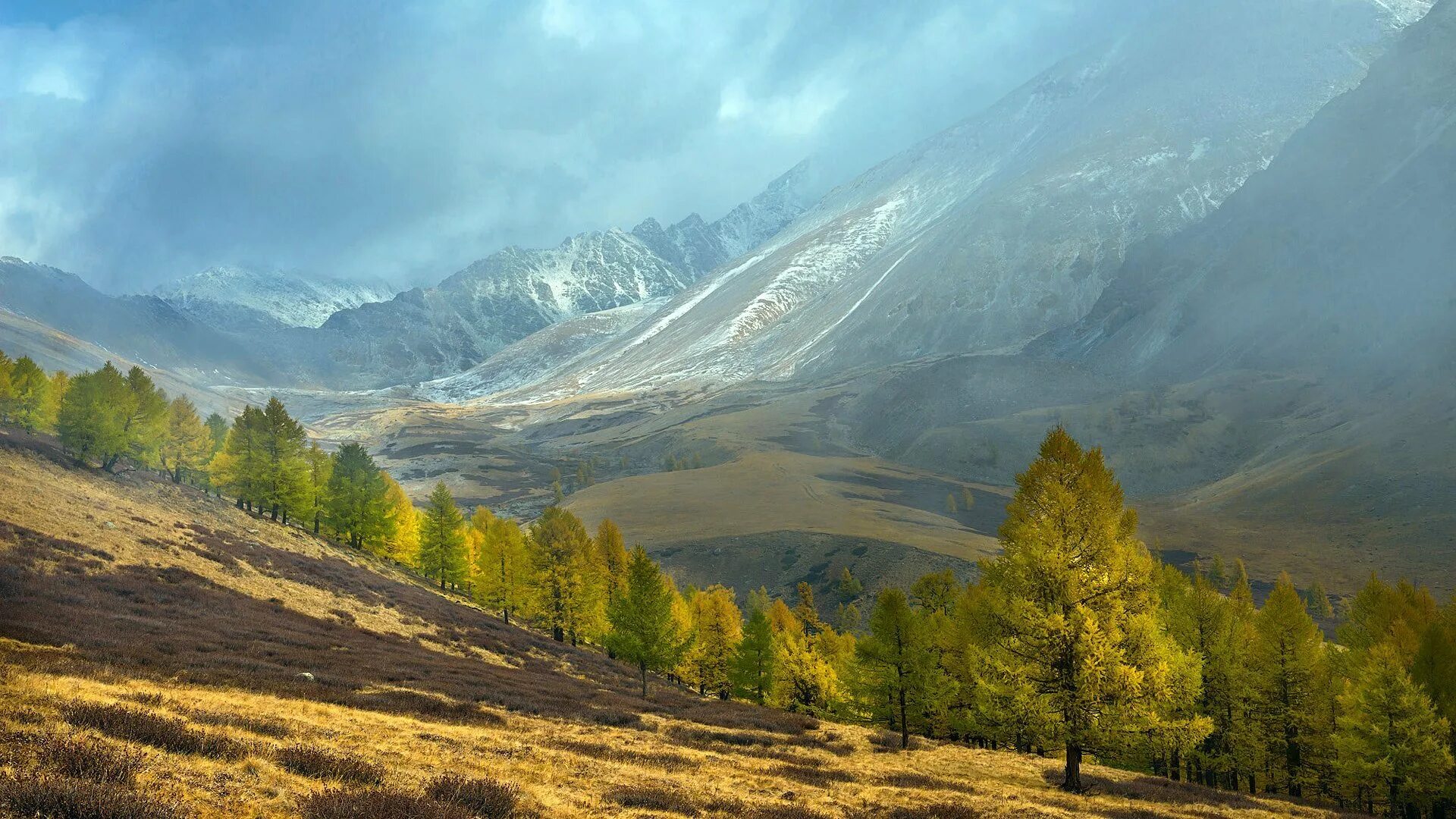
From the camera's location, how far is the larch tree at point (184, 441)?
74.4 metres

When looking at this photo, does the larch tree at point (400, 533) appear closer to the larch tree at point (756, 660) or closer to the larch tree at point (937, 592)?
the larch tree at point (756, 660)

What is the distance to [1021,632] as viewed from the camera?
76.9 ft

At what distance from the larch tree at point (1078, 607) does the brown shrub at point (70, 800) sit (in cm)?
2161

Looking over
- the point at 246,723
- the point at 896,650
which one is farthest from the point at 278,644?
the point at 896,650

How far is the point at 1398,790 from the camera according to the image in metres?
37.6

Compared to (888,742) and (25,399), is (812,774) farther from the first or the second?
(25,399)

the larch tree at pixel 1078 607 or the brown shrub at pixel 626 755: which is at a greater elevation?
the larch tree at pixel 1078 607

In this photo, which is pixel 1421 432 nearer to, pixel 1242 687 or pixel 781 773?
pixel 1242 687

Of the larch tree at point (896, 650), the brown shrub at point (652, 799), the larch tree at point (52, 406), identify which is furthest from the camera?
the larch tree at point (52, 406)


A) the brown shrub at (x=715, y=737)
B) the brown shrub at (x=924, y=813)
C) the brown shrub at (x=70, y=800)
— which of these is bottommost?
the brown shrub at (x=715, y=737)

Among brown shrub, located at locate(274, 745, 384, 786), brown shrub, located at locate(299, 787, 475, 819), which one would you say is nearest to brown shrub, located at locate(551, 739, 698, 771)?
brown shrub, located at locate(274, 745, 384, 786)

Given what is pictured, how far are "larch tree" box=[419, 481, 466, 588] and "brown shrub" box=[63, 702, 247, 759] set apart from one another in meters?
66.1

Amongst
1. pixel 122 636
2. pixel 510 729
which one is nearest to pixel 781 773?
pixel 510 729

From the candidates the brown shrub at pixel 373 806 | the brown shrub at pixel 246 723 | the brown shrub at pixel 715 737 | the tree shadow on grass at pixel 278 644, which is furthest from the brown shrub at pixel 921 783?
the brown shrub at pixel 246 723
